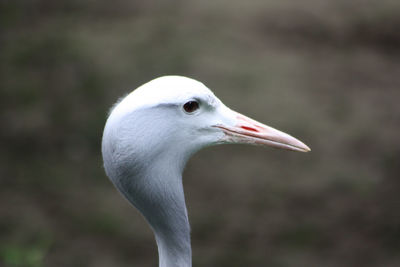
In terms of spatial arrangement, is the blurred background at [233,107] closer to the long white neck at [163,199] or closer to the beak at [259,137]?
the long white neck at [163,199]

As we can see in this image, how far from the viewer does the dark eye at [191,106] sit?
11.3 ft

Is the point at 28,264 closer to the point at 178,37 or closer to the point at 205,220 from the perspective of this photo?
the point at 205,220

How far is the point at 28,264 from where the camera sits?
18.7ft

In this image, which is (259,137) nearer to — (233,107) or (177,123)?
(177,123)

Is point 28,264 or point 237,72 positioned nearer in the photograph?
point 28,264

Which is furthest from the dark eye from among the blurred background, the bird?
the blurred background

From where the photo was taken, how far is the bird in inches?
127

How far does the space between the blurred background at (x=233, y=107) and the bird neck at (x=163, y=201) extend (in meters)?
2.47

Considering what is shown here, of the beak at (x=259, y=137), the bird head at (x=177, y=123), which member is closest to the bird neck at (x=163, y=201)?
the bird head at (x=177, y=123)

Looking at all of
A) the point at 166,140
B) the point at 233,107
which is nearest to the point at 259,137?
the point at 166,140

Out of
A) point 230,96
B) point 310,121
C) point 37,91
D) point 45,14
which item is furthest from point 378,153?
point 45,14

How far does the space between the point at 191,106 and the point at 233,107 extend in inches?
247

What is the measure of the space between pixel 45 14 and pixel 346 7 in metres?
5.77

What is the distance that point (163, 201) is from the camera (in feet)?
11.2
